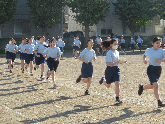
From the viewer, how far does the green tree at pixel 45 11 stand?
29641 millimetres

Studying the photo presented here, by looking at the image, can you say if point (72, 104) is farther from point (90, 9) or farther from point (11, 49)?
point (90, 9)

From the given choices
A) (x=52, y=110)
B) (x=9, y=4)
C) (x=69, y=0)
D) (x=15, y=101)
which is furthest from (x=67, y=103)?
(x=69, y=0)

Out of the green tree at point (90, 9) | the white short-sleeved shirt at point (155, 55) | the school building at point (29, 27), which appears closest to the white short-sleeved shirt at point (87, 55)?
the white short-sleeved shirt at point (155, 55)

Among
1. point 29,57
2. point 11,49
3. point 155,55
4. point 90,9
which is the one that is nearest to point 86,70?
point 155,55

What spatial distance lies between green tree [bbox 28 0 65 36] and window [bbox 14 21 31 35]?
89.6 inches

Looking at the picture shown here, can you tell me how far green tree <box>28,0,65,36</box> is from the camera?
2964 centimetres

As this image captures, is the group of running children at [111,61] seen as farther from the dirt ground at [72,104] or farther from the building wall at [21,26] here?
the building wall at [21,26]

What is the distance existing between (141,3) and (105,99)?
2725 centimetres

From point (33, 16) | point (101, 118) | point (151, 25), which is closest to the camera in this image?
point (101, 118)

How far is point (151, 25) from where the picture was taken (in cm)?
3888

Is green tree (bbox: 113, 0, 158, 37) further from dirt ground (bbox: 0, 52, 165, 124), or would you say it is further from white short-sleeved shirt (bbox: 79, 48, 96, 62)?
white short-sleeved shirt (bbox: 79, 48, 96, 62)

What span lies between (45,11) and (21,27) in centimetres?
488

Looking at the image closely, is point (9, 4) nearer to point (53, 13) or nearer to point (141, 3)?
point (53, 13)

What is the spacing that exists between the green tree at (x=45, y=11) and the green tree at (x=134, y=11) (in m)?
7.90
